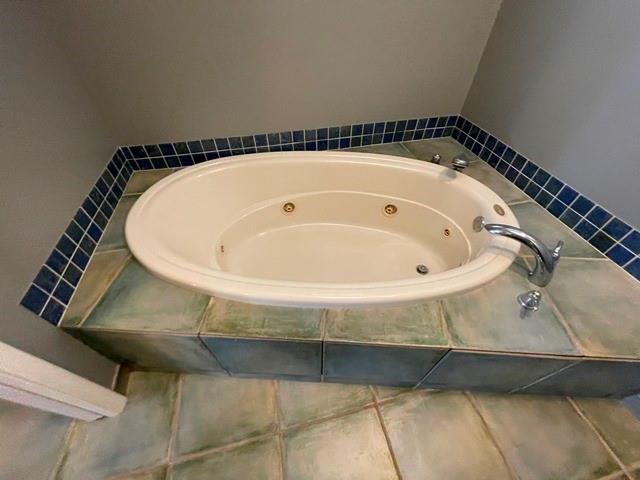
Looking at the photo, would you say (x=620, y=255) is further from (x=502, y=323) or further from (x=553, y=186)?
(x=502, y=323)

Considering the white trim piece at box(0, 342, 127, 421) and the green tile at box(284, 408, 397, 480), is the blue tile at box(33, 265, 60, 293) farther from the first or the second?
the green tile at box(284, 408, 397, 480)

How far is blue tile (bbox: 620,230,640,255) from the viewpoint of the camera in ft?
2.50

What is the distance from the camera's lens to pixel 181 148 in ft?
3.78

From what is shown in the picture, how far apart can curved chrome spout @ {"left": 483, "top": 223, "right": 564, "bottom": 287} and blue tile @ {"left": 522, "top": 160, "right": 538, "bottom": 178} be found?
40 cm

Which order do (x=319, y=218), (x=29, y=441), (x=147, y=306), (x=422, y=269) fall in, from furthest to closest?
(x=319, y=218) → (x=422, y=269) → (x=29, y=441) → (x=147, y=306)

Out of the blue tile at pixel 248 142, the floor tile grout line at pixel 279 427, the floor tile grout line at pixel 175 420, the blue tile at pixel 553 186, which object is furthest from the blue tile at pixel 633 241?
the floor tile grout line at pixel 175 420

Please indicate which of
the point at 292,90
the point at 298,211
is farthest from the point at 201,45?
the point at 298,211

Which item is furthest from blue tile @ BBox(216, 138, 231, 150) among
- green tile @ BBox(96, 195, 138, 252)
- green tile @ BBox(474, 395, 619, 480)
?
green tile @ BBox(474, 395, 619, 480)

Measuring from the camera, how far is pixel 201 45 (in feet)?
3.01

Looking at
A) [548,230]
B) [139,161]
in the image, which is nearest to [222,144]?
[139,161]

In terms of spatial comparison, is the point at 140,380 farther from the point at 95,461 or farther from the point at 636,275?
the point at 636,275

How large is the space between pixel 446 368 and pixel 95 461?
3.46ft

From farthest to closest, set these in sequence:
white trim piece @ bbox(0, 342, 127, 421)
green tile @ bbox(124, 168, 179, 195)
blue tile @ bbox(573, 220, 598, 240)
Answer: green tile @ bbox(124, 168, 179, 195) < blue tile @ bbox(573, 220, 598, 240) < white trim piece @ bbox(0, 342, 127, 421)

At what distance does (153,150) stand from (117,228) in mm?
399
